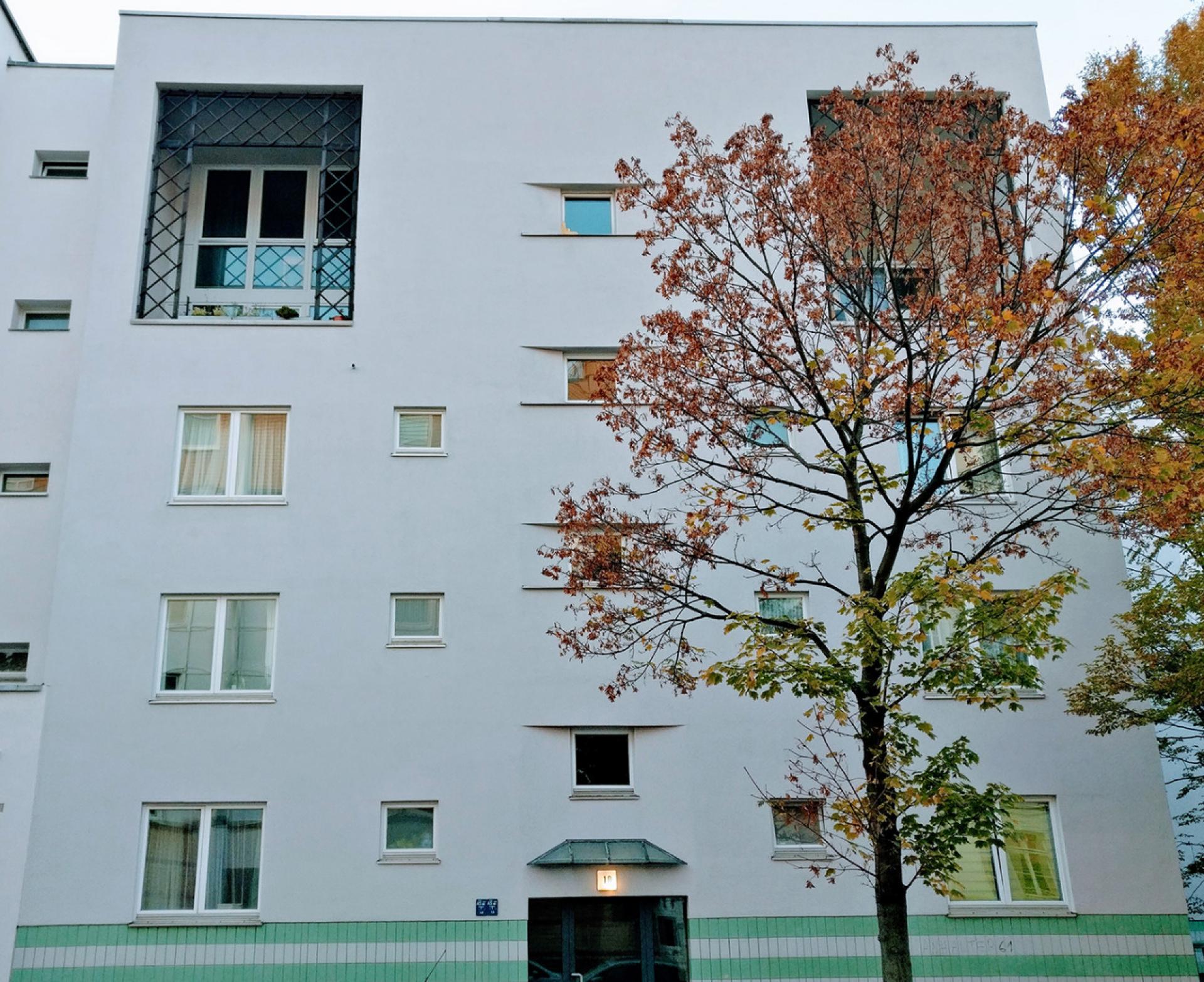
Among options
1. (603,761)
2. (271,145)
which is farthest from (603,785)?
(271,145)

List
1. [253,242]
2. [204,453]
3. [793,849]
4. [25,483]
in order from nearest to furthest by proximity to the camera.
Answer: [793,849] < [204,453] < [25,483] < [253,242]

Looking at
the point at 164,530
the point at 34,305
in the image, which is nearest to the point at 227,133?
the point at 34,305

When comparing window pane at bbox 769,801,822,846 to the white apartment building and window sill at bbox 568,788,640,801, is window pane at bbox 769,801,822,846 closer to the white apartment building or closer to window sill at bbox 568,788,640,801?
the white apartment building

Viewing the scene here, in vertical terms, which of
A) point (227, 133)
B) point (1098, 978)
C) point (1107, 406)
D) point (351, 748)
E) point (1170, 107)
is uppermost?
point (227, 133)

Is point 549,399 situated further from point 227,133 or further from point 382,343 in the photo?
point 227,133

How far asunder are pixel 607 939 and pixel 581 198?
10437 millimetres

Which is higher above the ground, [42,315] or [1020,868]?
[42,315]

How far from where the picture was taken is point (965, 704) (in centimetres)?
1480

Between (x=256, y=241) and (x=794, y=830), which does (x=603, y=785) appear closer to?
(x=794, y=830)

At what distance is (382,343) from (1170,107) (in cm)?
1021

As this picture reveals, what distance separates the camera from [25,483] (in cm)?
Result: 1658

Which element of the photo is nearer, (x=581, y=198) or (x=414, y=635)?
(x=414, y=635)

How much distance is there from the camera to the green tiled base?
44.7ft

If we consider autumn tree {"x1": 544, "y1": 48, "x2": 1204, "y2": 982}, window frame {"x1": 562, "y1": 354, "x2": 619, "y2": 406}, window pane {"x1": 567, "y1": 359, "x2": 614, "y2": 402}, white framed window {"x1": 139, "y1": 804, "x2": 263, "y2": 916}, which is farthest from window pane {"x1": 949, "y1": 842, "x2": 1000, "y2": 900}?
white framed window {"x1": 139, "y1": 804, "x2": 263, "y2": 916}
